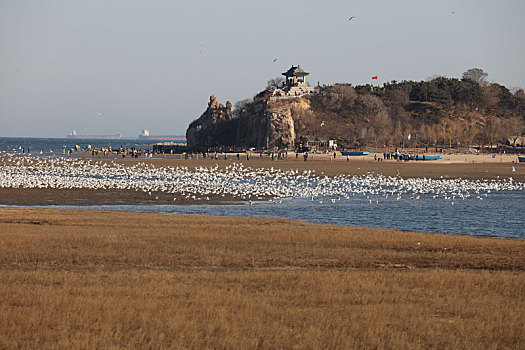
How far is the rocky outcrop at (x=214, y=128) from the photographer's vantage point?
179250 mm

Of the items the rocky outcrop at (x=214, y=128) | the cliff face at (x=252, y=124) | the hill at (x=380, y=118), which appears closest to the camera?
the cliff face at (x=252, y=124)

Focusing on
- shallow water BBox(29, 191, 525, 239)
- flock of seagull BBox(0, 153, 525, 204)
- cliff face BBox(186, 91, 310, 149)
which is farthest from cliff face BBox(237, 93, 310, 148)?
shallow water BBox(29, 191, 525, 239)

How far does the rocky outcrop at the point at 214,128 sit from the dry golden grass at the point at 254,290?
155146mm

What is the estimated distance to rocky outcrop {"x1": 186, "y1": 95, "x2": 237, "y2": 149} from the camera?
17925 centimetres

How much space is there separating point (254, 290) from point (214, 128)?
170 metres

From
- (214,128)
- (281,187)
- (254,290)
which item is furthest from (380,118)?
(254,290)

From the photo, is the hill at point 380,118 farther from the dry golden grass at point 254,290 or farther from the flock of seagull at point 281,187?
the dry golden grass at point 254,290

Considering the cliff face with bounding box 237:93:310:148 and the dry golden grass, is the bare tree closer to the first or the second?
the cliff face with bounding box 237:93:310:148

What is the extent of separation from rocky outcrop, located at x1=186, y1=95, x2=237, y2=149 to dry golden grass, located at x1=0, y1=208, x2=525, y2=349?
155 meters

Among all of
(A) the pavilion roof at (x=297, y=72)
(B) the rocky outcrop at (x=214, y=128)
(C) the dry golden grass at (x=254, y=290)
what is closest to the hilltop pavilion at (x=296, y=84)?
(A) the pavilion roof at (x=297, y=72)

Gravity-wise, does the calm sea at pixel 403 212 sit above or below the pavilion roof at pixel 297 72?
below

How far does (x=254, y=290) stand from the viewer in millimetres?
14141

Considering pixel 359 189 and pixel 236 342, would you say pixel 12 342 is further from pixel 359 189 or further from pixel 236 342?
pixel 359 189

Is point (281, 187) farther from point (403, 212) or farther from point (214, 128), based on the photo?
point (214, 128)
